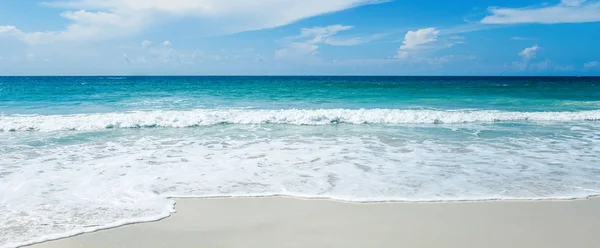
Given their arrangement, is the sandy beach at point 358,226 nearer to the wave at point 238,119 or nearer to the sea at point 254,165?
the sea at point 254,165

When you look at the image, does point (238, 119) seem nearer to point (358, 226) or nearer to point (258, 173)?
point (258, 173)

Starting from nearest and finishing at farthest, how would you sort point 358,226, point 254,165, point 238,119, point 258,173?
point 358,226
point 258,173
point 254,165
point 238,119

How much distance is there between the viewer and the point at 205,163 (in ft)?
26.8

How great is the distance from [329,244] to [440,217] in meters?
1.67

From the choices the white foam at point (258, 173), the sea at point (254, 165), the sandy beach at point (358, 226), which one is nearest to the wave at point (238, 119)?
the sea at point (254, 165)

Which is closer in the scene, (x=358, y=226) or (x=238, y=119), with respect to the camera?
(x=358, y=226)

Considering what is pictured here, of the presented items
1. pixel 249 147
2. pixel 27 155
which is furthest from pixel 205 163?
pixel 27 155

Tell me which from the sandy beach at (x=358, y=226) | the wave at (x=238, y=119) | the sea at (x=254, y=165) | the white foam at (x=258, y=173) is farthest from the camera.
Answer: the wave at (x=238, y=119)

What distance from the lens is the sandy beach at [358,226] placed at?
433cm

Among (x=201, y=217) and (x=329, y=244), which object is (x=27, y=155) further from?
(x=329, y=244)

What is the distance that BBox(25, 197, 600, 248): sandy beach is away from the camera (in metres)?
4.33

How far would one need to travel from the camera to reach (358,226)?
4.77 meters

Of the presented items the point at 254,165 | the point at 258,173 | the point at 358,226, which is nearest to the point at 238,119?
the point at 254,165

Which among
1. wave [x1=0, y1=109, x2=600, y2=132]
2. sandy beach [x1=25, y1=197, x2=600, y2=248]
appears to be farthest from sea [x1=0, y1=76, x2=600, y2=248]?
sandy beach [x1=25, y1=197, x2=600, y2=248]
